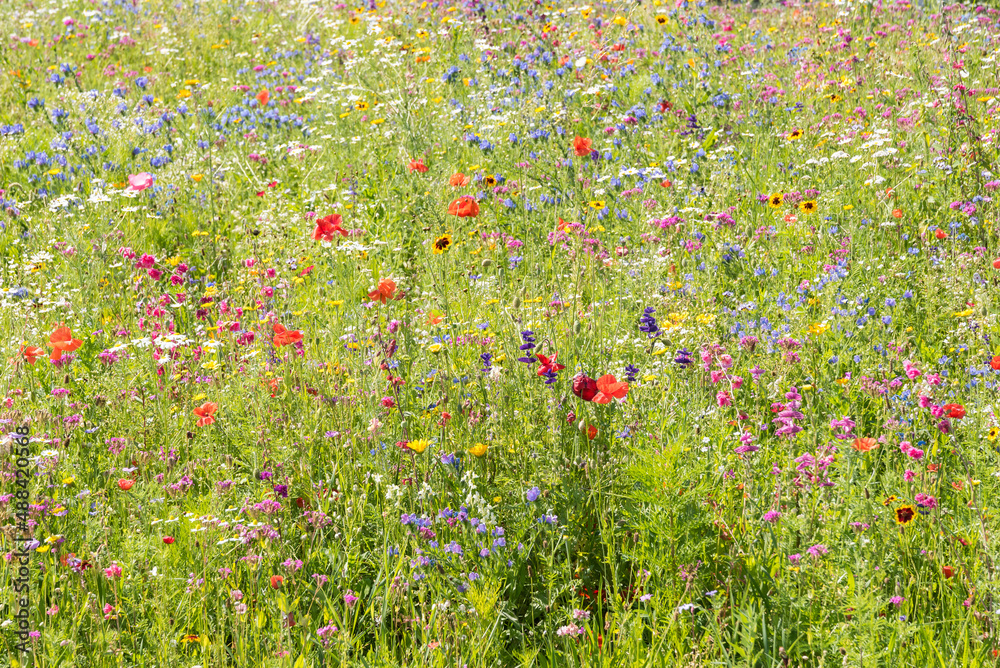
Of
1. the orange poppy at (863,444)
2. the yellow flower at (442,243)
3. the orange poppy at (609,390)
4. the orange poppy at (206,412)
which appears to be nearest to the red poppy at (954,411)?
the orange poppy at (863,444)

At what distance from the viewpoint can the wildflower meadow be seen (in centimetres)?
208

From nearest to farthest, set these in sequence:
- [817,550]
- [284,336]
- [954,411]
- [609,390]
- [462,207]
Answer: [817,550]
[609,390]
[954,411]
[284,336]
[462,207]

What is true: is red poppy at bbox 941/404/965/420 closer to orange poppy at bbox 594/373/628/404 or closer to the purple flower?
the purple flower

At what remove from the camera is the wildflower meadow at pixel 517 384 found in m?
2.08

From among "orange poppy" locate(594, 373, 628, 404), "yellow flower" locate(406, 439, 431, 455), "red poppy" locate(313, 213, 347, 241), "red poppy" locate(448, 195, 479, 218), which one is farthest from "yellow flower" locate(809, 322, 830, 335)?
"red poppy" locate(313, 213, 347, 241)

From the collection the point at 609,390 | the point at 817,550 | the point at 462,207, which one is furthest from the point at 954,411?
the point at 462,207

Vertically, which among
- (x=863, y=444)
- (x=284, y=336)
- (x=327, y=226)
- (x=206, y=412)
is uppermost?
(x=327, y=226)

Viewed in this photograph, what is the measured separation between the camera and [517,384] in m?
2.66

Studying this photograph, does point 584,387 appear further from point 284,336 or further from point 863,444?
point 284,336

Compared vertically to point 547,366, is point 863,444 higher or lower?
lower

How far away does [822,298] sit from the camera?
131 inches

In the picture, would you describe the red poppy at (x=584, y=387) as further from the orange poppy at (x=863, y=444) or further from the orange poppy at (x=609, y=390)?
the orange poppy at (x=863, y=444)

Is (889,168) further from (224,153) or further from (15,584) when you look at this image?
(15,584)

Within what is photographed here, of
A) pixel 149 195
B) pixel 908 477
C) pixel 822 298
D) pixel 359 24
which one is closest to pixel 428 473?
pixel 908 477
